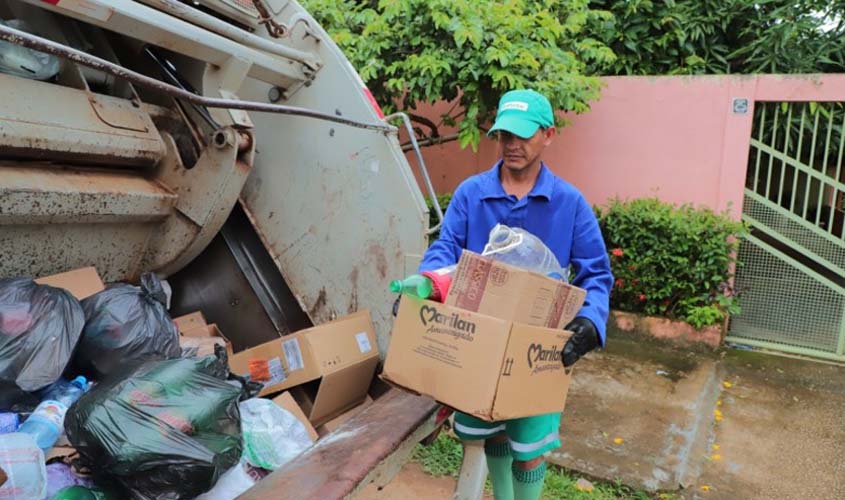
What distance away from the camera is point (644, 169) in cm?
493

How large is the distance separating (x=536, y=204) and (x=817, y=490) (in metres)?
2.11

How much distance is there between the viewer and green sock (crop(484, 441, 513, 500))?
6.49 ft

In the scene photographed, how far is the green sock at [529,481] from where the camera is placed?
1.87 m

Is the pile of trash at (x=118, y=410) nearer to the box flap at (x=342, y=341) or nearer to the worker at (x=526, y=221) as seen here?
the box flap at (x=342, y=341)

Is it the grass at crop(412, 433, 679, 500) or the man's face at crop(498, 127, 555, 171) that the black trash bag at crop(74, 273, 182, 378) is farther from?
the grass at crop(412, 433, 679, 500)

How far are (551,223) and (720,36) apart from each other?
5036 millimetres

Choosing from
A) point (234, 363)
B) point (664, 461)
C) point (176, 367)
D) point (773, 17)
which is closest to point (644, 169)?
point (773, 17)

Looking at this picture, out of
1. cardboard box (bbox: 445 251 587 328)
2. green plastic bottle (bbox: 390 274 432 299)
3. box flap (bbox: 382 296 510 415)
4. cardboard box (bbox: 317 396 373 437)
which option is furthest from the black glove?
cardboard box (bbox: 317 396 373 437)

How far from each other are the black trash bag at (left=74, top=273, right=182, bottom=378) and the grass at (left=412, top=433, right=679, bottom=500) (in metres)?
1.30

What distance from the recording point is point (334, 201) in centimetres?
230

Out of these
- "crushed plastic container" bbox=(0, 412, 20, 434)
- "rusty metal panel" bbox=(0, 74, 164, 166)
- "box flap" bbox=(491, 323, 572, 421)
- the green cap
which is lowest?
"crushed plastic container" bbox=(0, 412, 20, 434)

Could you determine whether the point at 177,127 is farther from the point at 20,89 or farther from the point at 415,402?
the point at 415,402

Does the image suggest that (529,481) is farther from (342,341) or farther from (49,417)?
(49,417)

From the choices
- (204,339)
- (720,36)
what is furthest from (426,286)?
(720,36)
